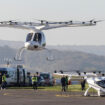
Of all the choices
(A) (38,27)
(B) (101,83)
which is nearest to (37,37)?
(A) (38,27)

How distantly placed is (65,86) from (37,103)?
1872cm

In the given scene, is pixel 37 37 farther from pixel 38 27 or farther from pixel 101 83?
pixel 101 83

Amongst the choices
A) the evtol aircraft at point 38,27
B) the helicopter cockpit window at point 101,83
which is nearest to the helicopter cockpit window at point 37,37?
the evtol aircraft at point 38,27

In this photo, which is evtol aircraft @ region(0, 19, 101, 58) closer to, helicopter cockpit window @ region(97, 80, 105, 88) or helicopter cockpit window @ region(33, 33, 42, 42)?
helicopter cockpit window @ region(33, 33, 42, 42)

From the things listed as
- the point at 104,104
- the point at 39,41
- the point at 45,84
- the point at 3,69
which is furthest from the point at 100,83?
the point at 45,84

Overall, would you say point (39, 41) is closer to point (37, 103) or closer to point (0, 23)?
point (0, 23)

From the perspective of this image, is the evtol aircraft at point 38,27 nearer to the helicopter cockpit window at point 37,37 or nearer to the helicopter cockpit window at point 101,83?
the helicopter cockpit window at point 37,37

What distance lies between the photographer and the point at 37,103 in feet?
116

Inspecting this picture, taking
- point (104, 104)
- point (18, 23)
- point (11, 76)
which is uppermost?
point (18, 23)

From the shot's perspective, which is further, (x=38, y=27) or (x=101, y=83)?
(x=38, y=27)

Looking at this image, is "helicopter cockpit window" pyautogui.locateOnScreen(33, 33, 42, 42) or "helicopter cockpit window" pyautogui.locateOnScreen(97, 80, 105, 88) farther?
"helicopter cockpit window" pyautogui.locateOnScreen(33, 33, 42, 42)

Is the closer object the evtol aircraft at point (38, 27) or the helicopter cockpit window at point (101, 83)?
the helicopter cockpit window at point (101, 83)

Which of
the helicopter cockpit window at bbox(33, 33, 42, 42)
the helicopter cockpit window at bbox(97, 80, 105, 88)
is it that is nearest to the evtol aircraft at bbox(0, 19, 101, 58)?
the helicopter cockpit window at bbox(33, 33, 42, 42)

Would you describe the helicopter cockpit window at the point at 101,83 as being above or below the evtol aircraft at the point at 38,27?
below
